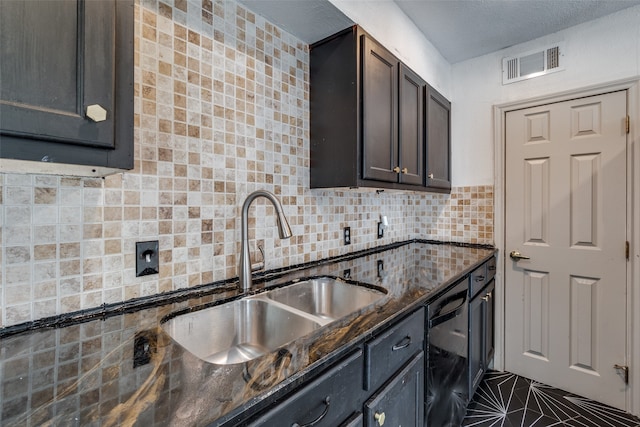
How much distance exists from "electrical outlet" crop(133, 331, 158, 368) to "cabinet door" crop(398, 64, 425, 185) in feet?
4.68

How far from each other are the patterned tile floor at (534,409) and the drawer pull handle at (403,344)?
1146 mm

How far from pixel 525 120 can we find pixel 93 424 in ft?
9.12

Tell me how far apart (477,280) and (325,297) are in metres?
1.06

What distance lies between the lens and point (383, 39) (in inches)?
64.6

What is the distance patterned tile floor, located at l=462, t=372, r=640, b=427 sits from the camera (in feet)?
5.77

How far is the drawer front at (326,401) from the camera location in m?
0.61

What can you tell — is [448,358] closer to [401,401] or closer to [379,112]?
[401,401]

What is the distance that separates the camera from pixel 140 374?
0.61 metres

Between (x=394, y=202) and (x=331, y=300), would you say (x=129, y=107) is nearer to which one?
(x=331, y=300)

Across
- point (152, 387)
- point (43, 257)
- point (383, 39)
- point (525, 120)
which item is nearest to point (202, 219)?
point (43, 257)

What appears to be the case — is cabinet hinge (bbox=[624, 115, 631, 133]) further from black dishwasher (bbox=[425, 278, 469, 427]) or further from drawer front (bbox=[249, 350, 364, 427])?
drawer front (bbox=[249, 350, 364, 427])

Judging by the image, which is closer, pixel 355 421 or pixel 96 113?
pixel 96 113

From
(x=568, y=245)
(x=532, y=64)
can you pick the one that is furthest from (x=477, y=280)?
(x=532, y=64)

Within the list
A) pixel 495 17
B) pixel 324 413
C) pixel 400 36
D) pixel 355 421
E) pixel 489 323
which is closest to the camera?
pixel 324 413
